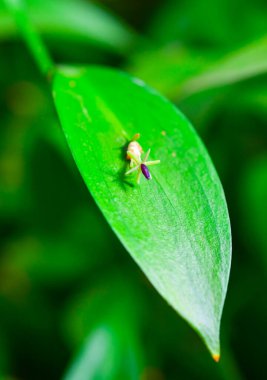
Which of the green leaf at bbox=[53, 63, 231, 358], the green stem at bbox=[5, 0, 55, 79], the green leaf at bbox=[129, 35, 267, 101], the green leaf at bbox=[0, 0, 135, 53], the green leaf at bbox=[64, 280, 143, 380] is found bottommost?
the green leaf at bbox=[64, 280, 143, 380]

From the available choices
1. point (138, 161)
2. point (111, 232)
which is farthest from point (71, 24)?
point (138, 161)

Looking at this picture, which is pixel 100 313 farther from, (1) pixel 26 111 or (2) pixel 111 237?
(1) pixel 26 111

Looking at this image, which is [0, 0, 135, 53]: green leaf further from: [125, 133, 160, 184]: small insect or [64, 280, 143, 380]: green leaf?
[125, 133, 160, 184]: small insect

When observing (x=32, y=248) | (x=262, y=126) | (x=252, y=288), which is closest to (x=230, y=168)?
(x=262, y=126)

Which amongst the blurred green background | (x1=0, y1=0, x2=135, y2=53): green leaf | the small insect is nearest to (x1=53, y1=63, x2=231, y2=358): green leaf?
the small insect

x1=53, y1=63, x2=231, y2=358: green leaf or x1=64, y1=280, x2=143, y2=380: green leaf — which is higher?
x1=53, y1=63, x2=231, y2=358: green leaf

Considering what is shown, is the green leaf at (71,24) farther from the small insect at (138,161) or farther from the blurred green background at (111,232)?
the small insect at (138,161)

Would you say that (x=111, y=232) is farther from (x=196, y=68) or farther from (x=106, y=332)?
(x=196, y=68)
